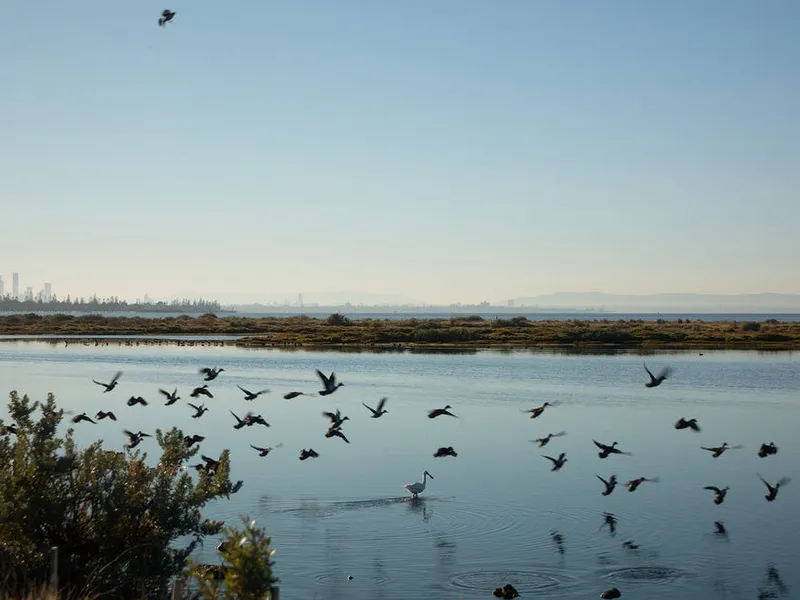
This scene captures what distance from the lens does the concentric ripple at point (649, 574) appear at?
15.7 metres

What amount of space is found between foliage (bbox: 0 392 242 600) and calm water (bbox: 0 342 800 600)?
323cm

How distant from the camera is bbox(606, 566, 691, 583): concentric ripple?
51.4 feet

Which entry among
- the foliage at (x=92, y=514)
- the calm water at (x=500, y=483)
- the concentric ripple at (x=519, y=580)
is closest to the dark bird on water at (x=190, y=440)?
the foliage at (x=92, y=514)

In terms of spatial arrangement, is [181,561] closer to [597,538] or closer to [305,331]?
[597,538]

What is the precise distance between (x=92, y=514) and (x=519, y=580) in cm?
709

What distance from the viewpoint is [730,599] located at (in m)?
14.7

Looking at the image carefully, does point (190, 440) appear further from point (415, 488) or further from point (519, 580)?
point (415, 488)

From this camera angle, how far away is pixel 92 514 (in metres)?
12.4

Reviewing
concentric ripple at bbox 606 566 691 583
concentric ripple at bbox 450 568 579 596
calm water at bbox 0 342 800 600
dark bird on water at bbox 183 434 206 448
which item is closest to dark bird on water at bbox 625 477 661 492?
calm water at bbox 0 342 800 600

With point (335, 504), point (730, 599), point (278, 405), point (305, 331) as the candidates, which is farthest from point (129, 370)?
point (305, 331)

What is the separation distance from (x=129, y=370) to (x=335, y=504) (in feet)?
131

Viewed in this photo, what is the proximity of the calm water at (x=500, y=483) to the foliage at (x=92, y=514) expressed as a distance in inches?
127

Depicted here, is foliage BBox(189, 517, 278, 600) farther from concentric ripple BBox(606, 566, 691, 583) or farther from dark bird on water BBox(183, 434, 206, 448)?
concentric ripple BBox(606, 566, 691, 583)

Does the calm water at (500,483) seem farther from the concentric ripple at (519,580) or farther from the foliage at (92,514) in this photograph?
the foliage at (92,514)
